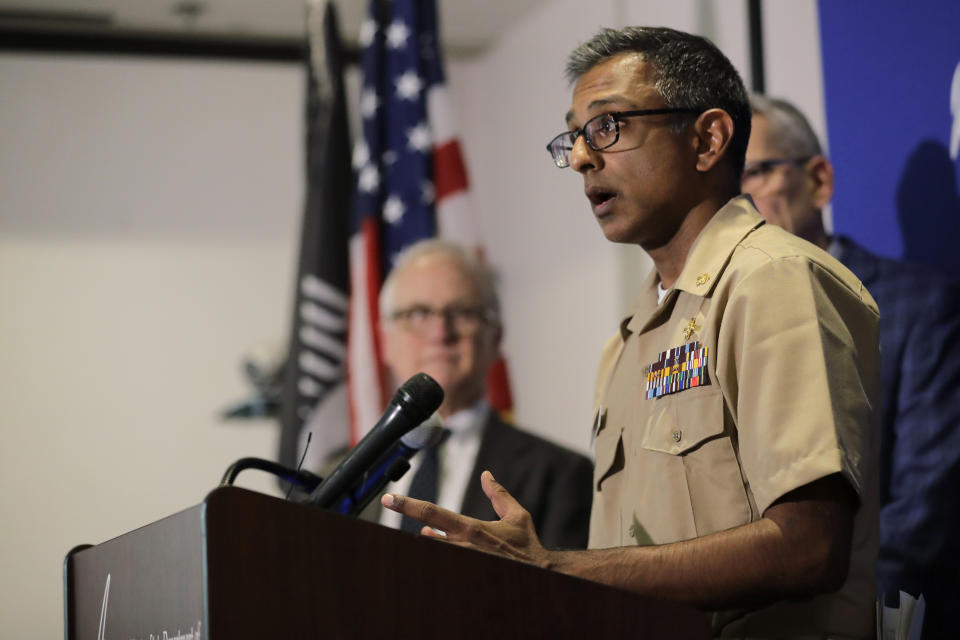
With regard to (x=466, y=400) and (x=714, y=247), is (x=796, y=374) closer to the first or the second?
(x=714, y=247)

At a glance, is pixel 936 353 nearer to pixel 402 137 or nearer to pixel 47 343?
pixel 402 137

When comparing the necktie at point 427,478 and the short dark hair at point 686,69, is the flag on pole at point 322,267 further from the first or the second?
the short dark hair at point 686,69

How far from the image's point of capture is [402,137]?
391 cm

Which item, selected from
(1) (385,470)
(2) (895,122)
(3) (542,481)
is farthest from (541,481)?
(1) (385,470)

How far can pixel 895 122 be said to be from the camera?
2234mm

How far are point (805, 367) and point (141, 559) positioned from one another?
0.74 meters

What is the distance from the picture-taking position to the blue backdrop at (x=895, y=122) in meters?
2.08

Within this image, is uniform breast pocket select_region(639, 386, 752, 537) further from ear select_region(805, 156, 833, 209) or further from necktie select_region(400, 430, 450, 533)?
ear select_region(805, 156, 833, 209)

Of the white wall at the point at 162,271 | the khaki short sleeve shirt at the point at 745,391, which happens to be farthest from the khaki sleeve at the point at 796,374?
the white wall at the point at 162,271

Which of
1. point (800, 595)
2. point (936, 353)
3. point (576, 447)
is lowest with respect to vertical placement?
point (576, 447)

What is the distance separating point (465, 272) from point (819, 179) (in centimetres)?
102

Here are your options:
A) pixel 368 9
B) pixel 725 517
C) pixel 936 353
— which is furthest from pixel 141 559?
pixel 368 9

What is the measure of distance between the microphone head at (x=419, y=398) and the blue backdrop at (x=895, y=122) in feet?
3.91

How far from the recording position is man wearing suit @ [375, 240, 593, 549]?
248 cm
